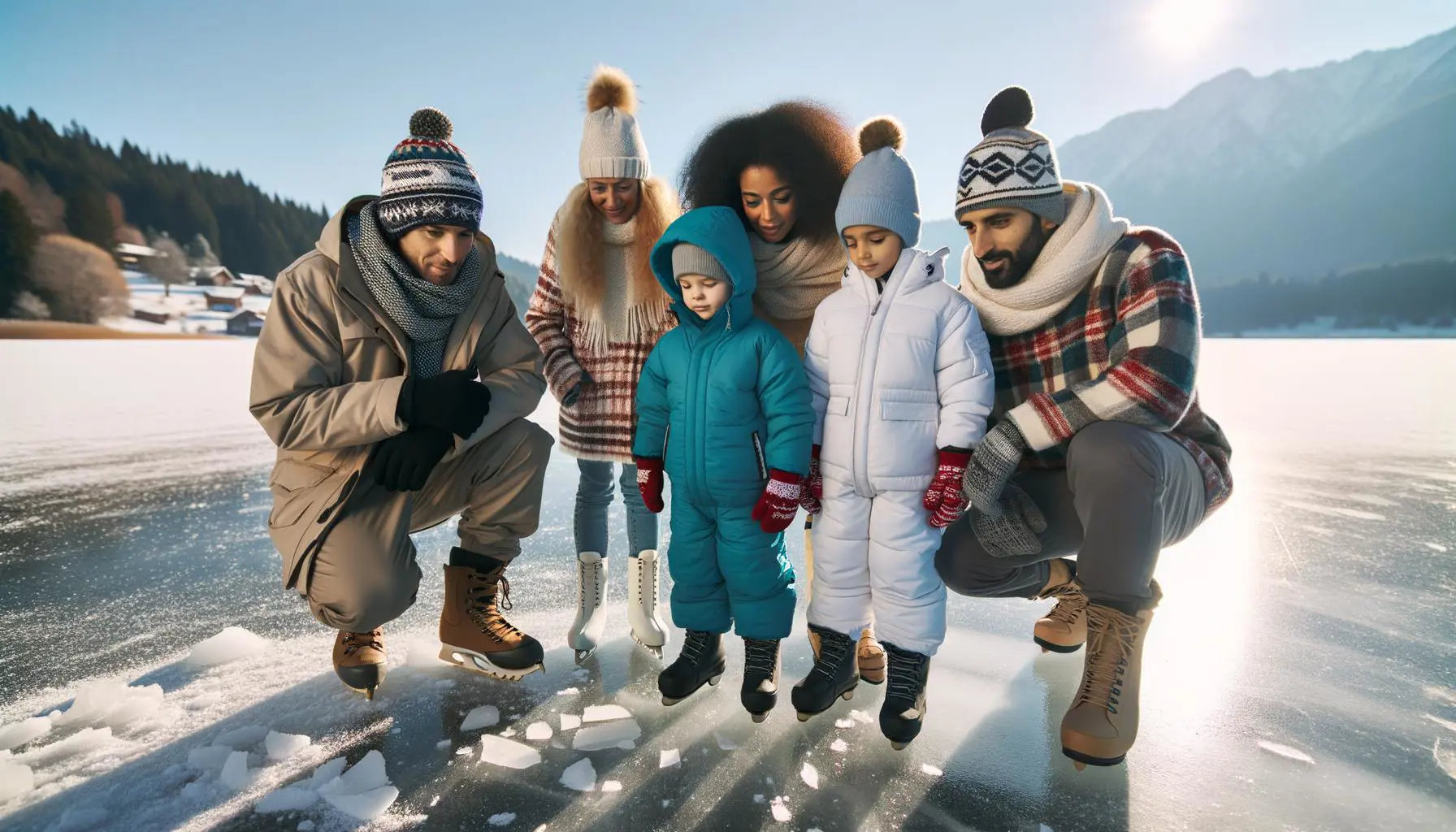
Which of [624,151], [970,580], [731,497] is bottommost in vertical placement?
[970,580]

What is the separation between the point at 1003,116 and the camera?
2000mm

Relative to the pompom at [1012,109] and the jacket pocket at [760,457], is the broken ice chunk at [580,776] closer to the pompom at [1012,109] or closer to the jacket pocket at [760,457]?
the jacket pocket at [760,457]

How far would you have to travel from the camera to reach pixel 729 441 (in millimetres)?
1893

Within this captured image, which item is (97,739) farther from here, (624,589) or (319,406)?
(624,589)

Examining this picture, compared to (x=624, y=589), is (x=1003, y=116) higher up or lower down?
higher up

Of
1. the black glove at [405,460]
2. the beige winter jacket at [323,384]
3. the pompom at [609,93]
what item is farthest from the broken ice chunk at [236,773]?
the pompom at [609,93]

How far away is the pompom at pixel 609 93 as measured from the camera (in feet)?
8.25

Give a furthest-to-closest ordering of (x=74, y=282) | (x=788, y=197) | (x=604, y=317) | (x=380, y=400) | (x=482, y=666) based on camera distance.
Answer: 1. (x=74, y=282)
2. (x=604, y=317)
3. (x=788, y=197)
4. (x=482, y=666)
5. (x=380, y=400)

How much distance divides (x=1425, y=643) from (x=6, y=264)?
43.7m

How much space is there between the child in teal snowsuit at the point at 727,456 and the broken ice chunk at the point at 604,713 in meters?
0.12

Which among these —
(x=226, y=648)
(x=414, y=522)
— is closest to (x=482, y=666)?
(x=414, y=522)

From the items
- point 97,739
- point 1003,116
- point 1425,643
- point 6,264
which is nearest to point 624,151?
point 1003,116

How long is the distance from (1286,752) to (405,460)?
92.4 inches

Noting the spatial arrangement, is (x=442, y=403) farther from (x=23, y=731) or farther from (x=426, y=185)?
(x=23, y=731)
